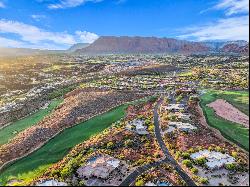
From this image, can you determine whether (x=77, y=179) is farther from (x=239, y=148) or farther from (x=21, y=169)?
(x=239, y=148)

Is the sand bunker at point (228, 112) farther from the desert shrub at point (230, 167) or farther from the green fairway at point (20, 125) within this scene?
the green fairway at point (20, 125)

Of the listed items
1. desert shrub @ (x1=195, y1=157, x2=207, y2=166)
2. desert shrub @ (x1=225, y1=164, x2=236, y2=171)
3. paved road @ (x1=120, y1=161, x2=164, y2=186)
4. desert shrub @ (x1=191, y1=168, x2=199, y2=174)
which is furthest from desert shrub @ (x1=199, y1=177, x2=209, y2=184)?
paved road @ (x1=120, y1=161, x2=164, y2=186)

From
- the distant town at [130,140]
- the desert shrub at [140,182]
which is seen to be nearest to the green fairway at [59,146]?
the distant town at [130,140]

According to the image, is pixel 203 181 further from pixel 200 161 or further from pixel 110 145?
pixel 110 145

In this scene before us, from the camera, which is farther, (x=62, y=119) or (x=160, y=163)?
(x=62, y=119)

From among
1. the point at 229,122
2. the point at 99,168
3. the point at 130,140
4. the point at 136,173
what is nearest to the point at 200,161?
the point at 136,173

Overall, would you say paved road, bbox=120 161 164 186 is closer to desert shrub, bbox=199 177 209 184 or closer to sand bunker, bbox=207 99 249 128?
desert shrub, bbox=199 177 209 184
